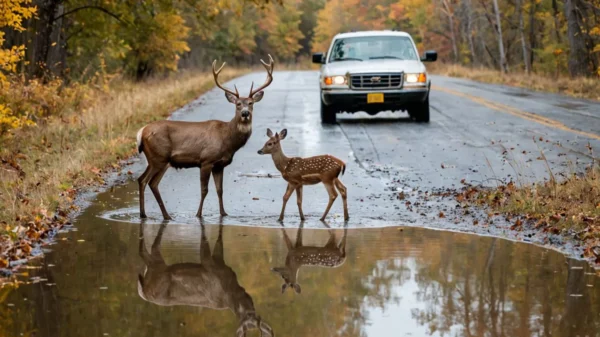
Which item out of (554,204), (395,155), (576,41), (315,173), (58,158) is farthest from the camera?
(576,41)

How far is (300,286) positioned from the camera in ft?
27.2

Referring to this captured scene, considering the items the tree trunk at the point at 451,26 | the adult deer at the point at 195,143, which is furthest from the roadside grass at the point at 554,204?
the tree trunk at the point at 451,26

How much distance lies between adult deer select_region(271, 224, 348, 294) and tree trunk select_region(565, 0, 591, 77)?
29698mm

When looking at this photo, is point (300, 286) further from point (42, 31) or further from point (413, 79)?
point (42, 31)

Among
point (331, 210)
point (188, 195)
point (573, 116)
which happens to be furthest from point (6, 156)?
point (573, 116)

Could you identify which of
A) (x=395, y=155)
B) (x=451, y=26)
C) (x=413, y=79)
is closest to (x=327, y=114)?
(x=413, y=79)

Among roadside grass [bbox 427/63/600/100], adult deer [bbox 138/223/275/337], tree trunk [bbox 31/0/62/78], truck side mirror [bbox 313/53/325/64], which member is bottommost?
roadside grass [bbox 427/63/600/100]

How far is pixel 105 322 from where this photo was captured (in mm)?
7109

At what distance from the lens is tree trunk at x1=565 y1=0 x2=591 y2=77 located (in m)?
38.3

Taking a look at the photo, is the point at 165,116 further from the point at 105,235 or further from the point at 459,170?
the point at 105,235

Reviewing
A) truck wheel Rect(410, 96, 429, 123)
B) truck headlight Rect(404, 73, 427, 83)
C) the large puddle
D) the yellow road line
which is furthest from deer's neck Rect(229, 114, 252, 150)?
truck wheel Rect(410, 96, 429, 123)

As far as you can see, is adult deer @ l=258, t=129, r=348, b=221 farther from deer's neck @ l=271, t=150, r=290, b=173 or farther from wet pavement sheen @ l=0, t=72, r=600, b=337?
wet pavement sheen @ l=0, t=72, r=600, b=337

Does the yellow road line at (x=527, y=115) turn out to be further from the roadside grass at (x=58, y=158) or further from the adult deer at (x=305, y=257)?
the adult deer at (x=305, y=257)

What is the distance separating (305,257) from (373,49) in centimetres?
1532
